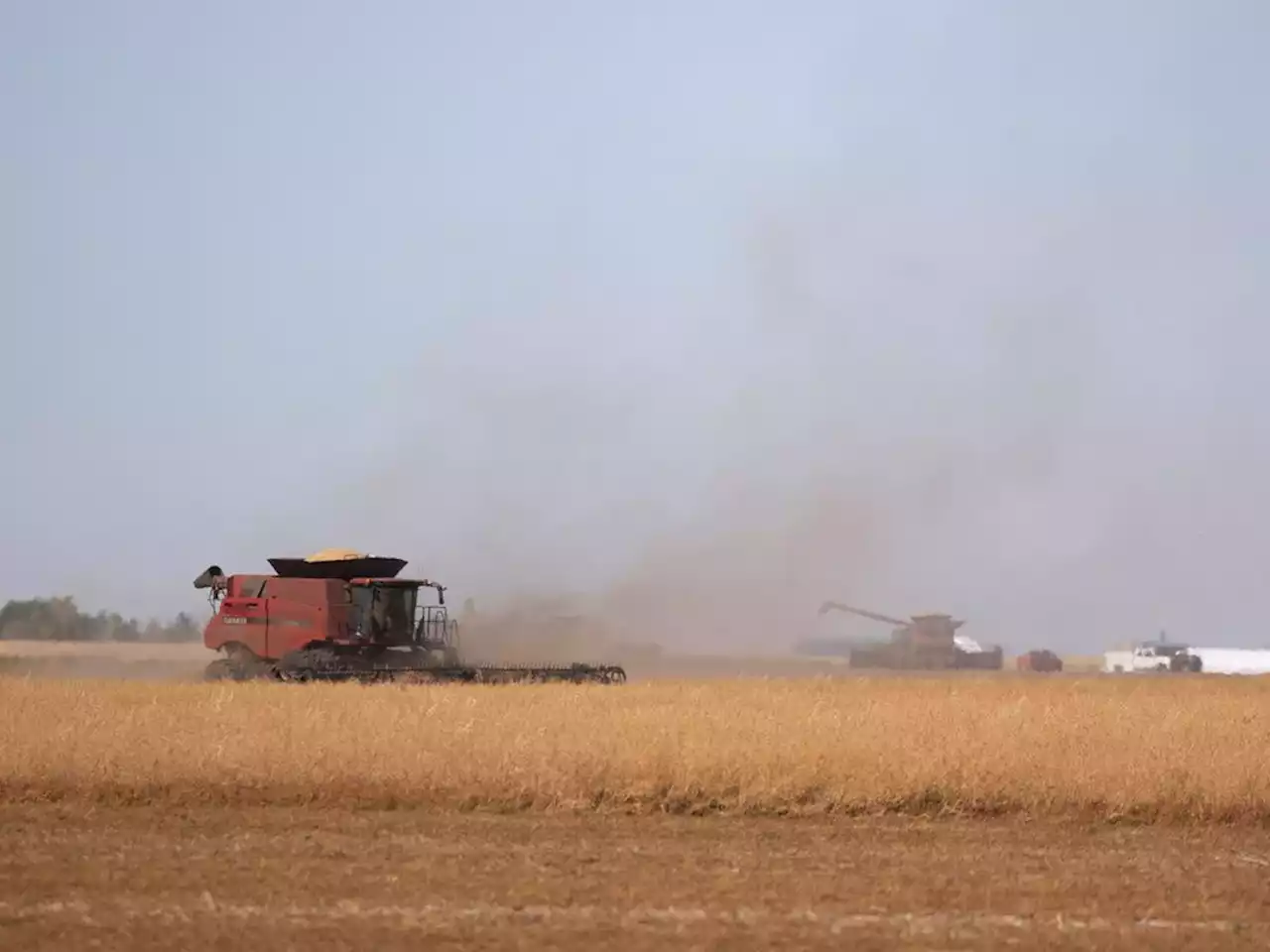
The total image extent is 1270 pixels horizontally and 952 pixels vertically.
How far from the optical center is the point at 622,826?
1400 cm

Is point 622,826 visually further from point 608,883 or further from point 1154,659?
point 1154,659

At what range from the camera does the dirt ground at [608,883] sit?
9672 millimetres

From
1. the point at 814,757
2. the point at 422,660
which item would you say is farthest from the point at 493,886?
the point at 422,660

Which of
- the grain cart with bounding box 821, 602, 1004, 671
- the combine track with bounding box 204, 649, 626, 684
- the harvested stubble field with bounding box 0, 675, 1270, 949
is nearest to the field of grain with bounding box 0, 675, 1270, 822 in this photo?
the harvested stubble field with bounding box 0, 675, 1270, 949

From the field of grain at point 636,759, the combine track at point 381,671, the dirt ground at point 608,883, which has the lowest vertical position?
the dirt ground at point 608,883

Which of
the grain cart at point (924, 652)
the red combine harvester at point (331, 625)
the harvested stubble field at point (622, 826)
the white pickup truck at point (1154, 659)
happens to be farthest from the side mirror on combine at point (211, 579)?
the white pickup truck at point (1154, 659)

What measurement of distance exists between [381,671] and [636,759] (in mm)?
16607

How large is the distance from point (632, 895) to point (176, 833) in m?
4.82

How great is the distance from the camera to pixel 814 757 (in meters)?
16.3

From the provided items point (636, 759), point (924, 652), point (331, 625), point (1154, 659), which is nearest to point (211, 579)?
point (331, 625)

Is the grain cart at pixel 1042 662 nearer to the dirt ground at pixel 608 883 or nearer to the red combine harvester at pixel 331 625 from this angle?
the red combine harvester at pixel 331 625

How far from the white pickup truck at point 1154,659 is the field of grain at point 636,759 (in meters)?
54.9

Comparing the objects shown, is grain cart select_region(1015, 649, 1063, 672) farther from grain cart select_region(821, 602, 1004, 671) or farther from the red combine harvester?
the red combine harvester

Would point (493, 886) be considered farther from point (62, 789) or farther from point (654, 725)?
point (654, 725)
